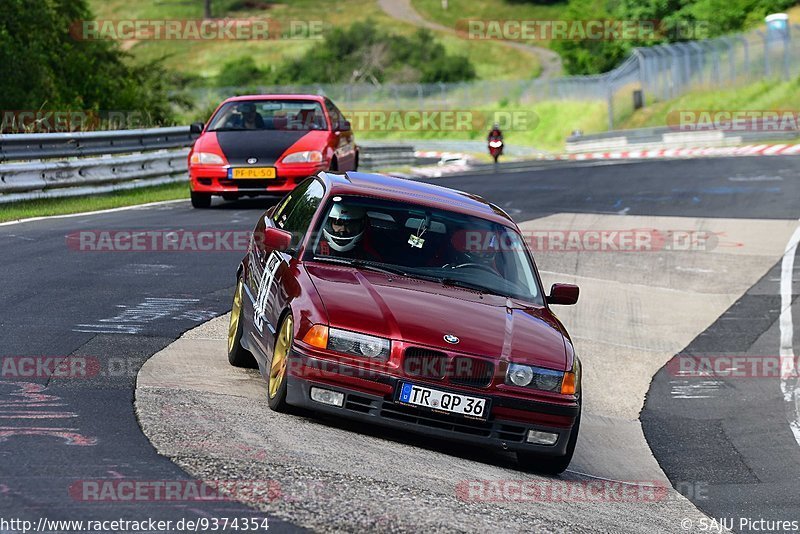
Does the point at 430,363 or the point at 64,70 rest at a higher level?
the point at 430,363

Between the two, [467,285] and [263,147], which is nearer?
[467,285]

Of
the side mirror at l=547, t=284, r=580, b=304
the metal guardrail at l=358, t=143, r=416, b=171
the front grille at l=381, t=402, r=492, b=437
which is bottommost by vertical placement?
the metal guardrail at l=358, t=143, r=416, b=171

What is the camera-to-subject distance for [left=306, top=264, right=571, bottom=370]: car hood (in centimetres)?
723

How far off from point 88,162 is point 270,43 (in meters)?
91.3

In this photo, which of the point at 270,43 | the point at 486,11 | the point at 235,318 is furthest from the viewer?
the point at 486,11

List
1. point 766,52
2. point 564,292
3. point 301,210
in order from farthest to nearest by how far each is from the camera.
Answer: point 766,52
point 301,210
point 564,292

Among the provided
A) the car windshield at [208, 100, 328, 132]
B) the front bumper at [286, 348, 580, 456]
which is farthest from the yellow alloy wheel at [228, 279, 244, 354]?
the car windshield at [208, 100, 328, 132]

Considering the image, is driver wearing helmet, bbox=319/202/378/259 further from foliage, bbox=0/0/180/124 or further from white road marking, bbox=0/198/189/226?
foliage, bbox=0/0/180/124

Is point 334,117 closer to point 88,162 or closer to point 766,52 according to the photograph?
point 88,162

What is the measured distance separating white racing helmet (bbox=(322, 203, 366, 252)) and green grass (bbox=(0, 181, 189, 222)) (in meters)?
9.51

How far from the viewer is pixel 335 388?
281 inches

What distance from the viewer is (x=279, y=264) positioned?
832cm

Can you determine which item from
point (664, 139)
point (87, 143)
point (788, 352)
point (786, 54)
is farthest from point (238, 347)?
point (786, 54)

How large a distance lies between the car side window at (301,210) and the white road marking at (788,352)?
376cm
